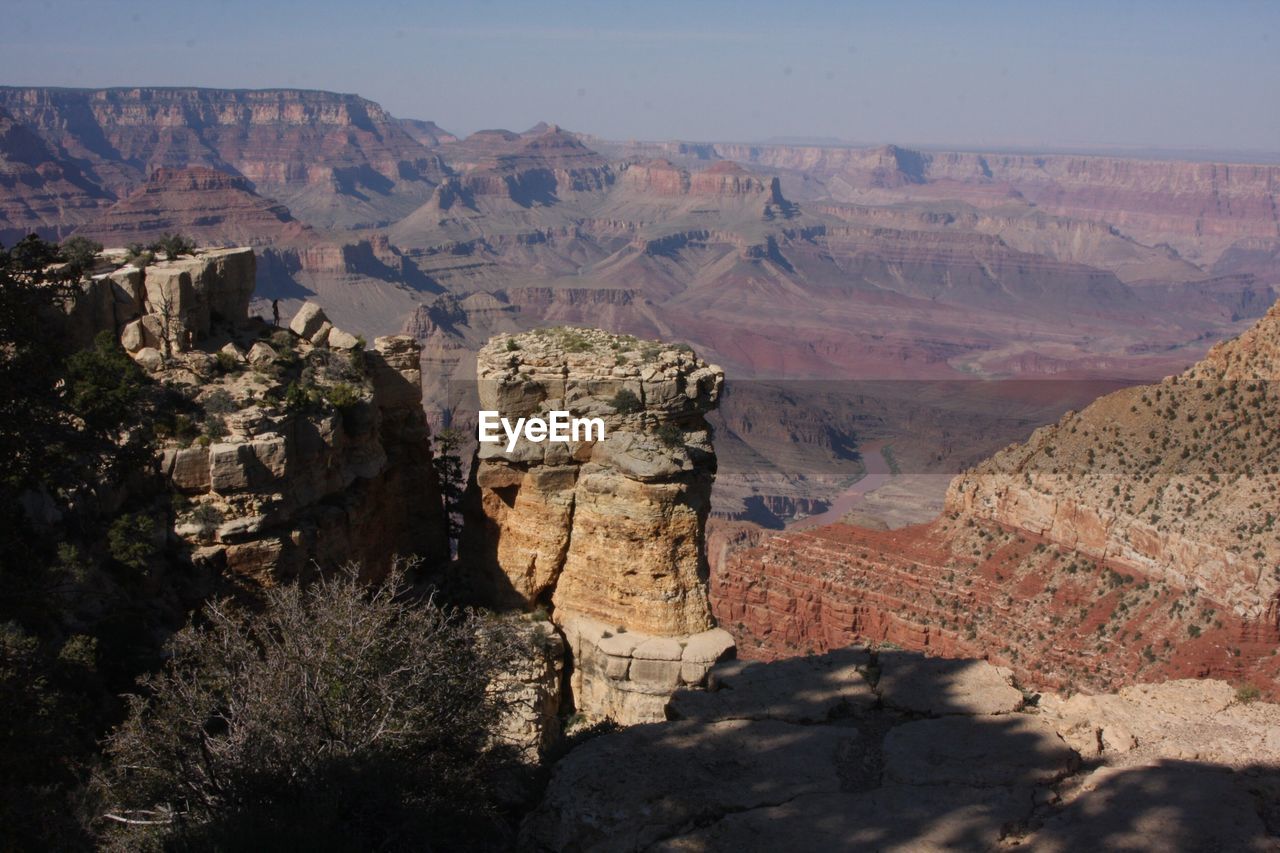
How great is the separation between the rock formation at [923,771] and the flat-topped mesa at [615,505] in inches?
212

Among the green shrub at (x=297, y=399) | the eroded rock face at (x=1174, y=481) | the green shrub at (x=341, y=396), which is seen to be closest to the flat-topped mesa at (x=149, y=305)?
the green shrub at (x=297, y=399)

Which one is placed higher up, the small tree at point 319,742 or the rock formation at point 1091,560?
the small tree at point 319,742

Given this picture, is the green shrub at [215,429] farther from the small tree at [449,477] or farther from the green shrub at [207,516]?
the small tree at [449,477]

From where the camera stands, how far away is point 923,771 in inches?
311

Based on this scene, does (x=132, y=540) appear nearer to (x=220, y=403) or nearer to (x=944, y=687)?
(x=220, y=403)

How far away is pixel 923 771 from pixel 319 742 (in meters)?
5.18

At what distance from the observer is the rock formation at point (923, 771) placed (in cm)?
685

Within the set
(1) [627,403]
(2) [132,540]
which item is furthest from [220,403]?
(1) [627,403]

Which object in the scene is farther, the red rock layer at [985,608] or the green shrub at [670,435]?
the red rock layer at [985,608]

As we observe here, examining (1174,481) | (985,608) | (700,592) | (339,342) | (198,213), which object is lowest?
(985,608)

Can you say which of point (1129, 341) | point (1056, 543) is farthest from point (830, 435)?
point (1129, 341)

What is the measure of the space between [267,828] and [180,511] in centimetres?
758

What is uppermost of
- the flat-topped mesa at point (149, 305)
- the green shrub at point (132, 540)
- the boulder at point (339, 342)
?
the flat-topped mesa at point (149, 305)

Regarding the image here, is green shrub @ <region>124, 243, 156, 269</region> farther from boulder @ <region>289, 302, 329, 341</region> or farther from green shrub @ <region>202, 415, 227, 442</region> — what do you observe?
green shrub @ <region>202, 415, 227, 442</region>
